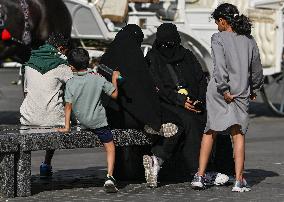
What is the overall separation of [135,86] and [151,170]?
2.43 feet

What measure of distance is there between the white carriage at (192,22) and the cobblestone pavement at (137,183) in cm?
315

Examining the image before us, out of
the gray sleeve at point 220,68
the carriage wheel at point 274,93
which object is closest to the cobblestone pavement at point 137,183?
the gray sleeve at point 220,68

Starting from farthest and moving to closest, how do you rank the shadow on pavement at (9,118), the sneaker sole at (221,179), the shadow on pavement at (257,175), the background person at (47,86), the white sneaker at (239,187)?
the shadow on pavement at (9,118) → the shadow on pavement at (257,175) → the background person at (47,86) → the sneaker sole at (221,179) → the white sneaker at (239,187)

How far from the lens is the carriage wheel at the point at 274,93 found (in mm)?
18706

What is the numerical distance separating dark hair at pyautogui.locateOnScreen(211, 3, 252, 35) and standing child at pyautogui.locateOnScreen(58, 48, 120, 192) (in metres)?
1.11

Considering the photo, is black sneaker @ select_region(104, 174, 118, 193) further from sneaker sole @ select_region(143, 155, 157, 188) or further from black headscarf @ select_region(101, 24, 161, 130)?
black headscarf @ select_region(101, 24, 161, 130)

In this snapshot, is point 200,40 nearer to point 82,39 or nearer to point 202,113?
point 82,39

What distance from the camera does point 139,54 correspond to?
9797 millimetres

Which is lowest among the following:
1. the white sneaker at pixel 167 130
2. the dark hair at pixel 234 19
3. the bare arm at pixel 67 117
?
the white sneaker at pixel 167 130

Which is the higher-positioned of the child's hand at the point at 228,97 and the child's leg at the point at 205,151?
the child's hand at the point at 228,97

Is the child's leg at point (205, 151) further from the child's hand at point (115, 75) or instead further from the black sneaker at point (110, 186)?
the child's hand at point (115, 75)

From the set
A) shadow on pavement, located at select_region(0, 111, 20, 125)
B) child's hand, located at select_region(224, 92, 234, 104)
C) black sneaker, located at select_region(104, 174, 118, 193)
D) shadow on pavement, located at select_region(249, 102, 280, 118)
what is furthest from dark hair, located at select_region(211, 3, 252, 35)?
shadow on pavement, located at select_region(249, 102, 280, 118)

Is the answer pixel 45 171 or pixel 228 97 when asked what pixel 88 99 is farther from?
pixel 45 171

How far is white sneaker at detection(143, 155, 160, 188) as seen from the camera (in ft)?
31.5
